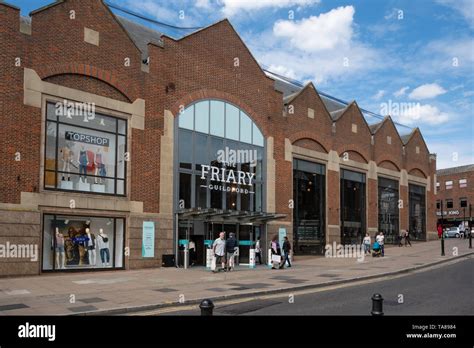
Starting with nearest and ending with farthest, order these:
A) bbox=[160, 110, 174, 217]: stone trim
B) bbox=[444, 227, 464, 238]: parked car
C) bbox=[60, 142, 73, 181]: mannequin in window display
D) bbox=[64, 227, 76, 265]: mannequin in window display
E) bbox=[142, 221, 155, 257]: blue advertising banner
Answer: bbox=[64, 227, 76, 265]: mannequin in window display < bbox=[60, 142, 73, 181]: mannequin in window display < bbox=[142, 221, 155, 257]: blue advertising banner < bbox=[160, 110, 174, 217]: stone trim < bbox=[444, 227, 464, 238]: parked car

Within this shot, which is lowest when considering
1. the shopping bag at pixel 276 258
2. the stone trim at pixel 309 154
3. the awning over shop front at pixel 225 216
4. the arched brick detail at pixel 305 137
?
the shopping bag at pixel 276 258

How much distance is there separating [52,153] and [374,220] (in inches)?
996

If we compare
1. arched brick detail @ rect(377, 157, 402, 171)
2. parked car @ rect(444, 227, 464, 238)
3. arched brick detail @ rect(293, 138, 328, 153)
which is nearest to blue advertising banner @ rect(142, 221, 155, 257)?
arched brick detail @ rect(293, 138, 328, 153)

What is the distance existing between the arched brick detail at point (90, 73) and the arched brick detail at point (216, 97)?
2548 mm

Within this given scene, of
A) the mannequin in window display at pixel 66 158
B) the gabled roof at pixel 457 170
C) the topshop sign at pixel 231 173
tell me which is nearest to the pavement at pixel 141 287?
the mannequin in window display at pixel 66 158

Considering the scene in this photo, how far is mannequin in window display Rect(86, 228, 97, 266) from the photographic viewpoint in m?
20.5

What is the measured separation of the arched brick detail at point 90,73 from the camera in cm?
1941

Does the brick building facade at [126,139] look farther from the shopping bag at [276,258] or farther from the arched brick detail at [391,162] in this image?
the arched brick detail at [391,162]

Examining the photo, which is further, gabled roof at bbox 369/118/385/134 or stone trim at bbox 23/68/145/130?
gabled roof at bbox 369/118/385/134

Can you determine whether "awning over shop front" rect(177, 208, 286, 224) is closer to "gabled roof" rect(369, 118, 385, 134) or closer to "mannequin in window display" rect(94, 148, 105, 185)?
"mannequin in window display" rect(94, 148, 105, 185)

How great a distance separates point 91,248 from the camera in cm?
2064

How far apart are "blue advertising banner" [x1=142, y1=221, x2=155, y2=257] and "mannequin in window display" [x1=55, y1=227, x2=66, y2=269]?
355cm

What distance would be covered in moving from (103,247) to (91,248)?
0.55 meters
